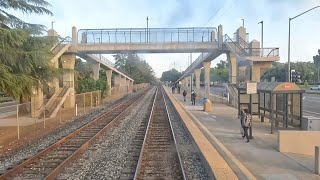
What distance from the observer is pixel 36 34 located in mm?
20969

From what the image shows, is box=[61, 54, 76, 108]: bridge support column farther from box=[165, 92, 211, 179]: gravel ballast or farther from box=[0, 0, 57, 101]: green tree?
box=[165, 92, 211, 179]: gravel ballast

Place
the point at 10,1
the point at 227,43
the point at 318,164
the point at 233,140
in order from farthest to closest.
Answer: the point at 227,43 < the point at 10,1 < the point at 233,140 < the point at 318,164

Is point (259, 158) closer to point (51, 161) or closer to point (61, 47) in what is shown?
point (51, 161)

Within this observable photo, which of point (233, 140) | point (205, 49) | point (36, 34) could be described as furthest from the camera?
point (205, 49)

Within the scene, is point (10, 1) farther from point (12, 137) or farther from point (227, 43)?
point (227, 43)

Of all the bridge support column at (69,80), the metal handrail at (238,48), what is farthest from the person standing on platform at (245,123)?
the bridge support column at (69,80)

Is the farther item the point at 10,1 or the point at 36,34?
the point at 36,34

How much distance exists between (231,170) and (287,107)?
351 inches

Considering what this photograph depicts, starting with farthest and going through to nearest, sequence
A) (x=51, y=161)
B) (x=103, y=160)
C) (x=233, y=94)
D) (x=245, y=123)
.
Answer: (x=233, y=94) < (x=245, y=123) < (x=103, y=160) < (x=51, y=161)

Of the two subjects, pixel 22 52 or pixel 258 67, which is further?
pixel 258 67

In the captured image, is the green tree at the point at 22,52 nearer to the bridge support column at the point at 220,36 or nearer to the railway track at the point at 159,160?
the railway track at the point at 159,160

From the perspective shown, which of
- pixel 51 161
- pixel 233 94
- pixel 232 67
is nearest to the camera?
pixel 51 161

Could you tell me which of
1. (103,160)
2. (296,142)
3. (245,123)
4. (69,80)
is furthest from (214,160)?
(69,80)

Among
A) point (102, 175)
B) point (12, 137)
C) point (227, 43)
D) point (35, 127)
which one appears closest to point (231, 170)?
point (102, 175)
